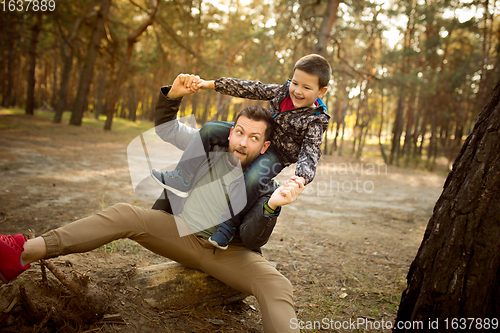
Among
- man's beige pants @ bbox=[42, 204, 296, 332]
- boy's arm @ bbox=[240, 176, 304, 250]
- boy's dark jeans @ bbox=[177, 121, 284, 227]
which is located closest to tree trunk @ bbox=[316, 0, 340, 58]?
boy's dark jeans @ bbox=[177, 121, 284, 227]

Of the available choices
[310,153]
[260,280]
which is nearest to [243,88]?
[310,153]

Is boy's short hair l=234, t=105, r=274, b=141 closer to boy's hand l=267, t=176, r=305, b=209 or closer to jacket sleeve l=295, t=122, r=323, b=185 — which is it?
jacket sleeve l=295, t=122, r=323, b=185

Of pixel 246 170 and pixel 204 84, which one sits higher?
pixel 204 84

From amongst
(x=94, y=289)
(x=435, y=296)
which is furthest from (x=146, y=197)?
(x=435, y=296)

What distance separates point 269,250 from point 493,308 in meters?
2.71

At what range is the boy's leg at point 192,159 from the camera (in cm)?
244

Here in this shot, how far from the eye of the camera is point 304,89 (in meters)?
2.76

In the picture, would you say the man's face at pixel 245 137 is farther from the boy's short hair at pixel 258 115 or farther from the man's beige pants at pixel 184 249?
the man's beige pants at pixel 184 249

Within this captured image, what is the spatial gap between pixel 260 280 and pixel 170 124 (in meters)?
1.40

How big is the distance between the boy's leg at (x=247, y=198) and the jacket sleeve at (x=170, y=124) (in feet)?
2.07

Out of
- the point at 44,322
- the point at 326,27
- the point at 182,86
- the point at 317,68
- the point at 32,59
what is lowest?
the point at 44,322

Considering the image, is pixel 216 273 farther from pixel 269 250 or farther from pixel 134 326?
pixel 269 250

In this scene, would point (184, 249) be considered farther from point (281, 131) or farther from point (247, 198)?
point (281, 131)

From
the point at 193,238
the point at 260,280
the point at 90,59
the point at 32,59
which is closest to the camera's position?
the point at 260,280
